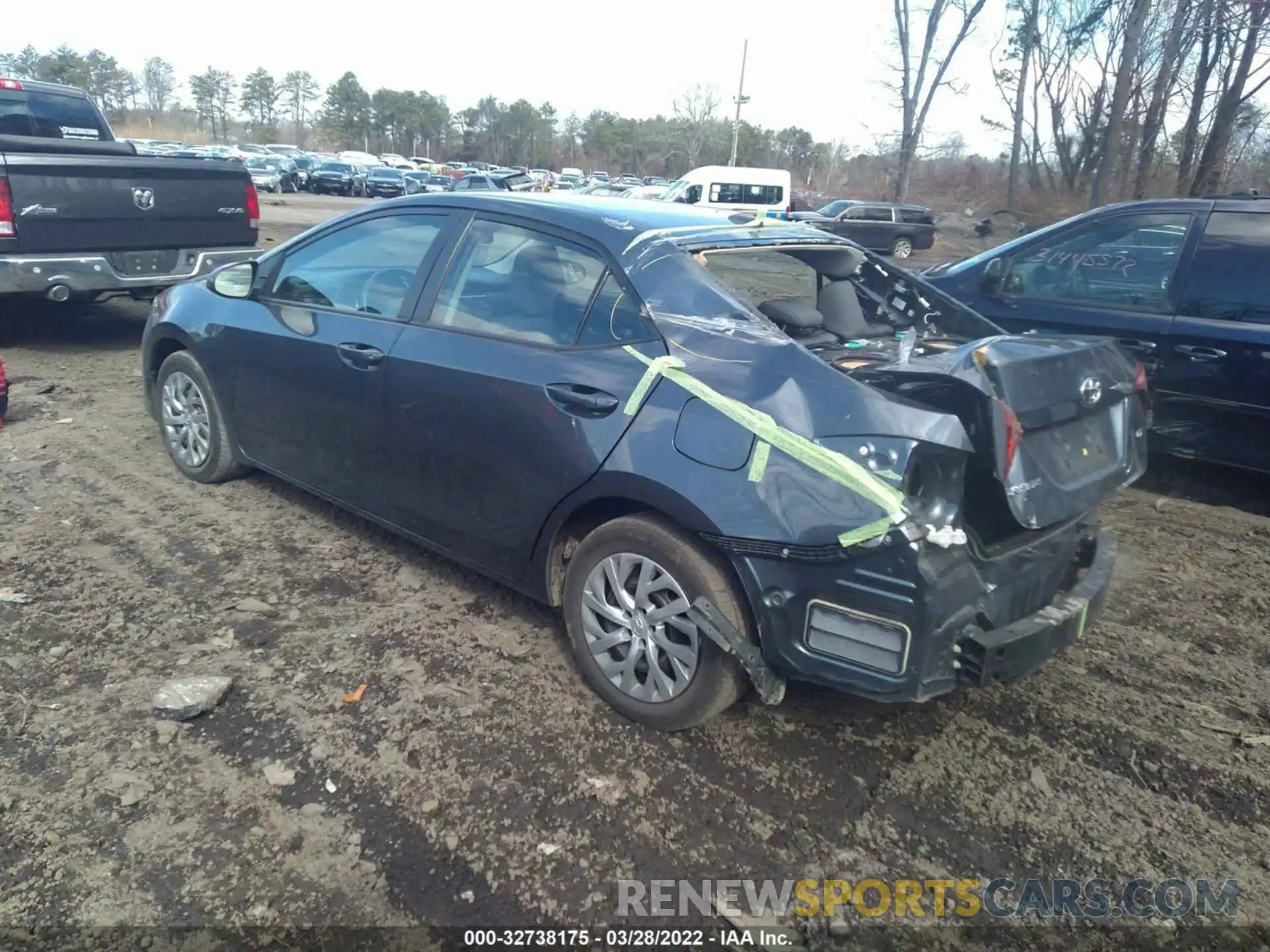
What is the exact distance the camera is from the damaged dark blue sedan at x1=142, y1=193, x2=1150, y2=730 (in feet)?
8.44

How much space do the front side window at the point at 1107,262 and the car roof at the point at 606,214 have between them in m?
2.15

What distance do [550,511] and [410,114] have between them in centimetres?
10088

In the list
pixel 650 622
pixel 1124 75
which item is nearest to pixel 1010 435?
pixel 650 622

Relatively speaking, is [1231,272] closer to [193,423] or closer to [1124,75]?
[193,423]

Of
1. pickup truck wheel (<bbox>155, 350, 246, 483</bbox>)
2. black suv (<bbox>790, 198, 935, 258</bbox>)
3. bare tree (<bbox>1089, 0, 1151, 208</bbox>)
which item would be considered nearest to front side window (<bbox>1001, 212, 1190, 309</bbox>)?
pickup truck wheel (<bbox>155, 350, 246, 483</bbox>)

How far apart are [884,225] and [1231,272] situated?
23.3m

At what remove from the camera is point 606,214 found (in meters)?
3.42

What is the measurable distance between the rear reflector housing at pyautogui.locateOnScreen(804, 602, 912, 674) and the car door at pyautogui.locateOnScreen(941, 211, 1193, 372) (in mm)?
3188

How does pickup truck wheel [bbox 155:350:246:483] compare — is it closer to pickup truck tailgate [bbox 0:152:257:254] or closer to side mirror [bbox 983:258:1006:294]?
pickup truck tailgate [bbox 0:152:257:254]

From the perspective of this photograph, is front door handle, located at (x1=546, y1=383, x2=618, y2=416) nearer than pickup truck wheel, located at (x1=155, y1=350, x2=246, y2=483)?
Yes

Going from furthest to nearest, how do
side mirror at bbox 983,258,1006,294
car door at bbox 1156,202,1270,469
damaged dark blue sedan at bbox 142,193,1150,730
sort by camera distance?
side mirror at bbox 983,258,1006,294 < car door at bbox 1156,202,1270,469 < damaged dark blue sedan at bbox 142,193,1150,730

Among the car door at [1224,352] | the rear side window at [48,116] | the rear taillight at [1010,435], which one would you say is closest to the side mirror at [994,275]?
the car door at [1224,352]

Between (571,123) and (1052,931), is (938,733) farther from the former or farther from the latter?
(571,123)

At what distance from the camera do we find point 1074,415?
3.00 meters
